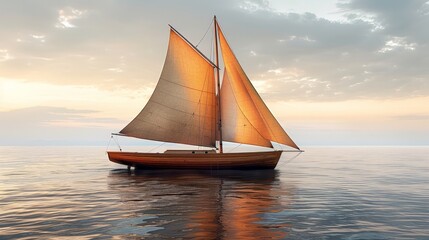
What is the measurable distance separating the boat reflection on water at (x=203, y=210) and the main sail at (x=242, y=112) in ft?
30.0

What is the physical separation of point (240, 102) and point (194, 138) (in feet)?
21.7

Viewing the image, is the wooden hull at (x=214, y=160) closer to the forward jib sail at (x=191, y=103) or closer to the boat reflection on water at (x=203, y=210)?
the forward jib sail at (x=191, y=103)

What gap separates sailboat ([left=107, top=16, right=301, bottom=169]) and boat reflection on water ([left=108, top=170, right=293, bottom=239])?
991 cm

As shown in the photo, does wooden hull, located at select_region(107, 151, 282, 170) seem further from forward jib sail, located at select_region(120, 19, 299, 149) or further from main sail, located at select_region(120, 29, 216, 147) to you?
main sail, located at select_region(120, 29, 216, 147)

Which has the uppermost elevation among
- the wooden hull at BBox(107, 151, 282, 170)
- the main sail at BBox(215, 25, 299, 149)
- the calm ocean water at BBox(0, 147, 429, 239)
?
the main sail at BBox(215, 25, 299, 149)

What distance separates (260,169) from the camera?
123 feet

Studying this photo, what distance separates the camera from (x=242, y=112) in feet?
117

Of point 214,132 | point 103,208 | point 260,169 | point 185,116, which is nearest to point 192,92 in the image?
point 185,116

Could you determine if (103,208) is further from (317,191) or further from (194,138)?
(194,138)

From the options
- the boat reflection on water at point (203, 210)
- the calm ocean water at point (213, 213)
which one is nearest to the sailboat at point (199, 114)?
the boat reflection on water at point (203, 210)

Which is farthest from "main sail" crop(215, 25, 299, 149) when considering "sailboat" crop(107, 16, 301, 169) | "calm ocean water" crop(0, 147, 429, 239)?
"calm ocean water" crop(0, 147, 429, 239)

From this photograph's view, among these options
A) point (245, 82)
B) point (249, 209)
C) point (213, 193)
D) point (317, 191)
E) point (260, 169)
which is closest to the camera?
point (249, 209)

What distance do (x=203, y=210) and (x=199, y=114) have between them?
21.8m

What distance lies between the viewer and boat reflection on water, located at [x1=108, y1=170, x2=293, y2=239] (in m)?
12.2
